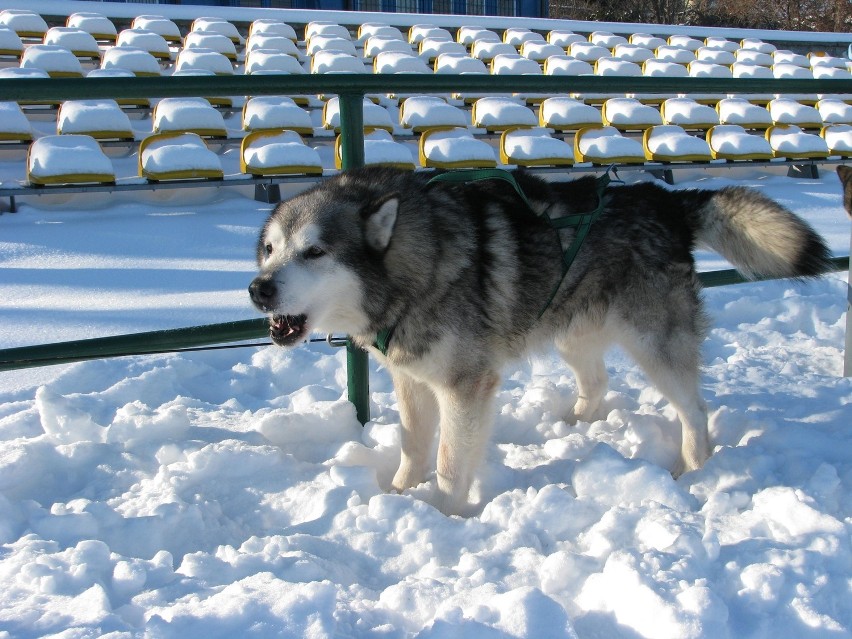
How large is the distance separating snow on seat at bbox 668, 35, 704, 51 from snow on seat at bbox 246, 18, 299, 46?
8361mm

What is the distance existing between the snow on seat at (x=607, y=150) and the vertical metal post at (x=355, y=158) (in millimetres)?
7027

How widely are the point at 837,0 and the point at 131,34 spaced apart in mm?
24857

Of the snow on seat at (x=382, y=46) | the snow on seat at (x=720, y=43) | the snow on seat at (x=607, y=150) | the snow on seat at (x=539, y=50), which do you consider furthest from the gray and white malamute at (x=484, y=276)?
the snow on seat at (x=720, y=43)

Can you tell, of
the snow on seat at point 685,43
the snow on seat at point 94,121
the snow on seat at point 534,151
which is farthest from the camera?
the snow on seat at point 685,43

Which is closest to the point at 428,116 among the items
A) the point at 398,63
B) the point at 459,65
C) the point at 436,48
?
the point at 398,63

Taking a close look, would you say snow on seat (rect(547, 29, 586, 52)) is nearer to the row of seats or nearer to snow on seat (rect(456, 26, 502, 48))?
snow on seat (rect(456, 26, 502, 48))

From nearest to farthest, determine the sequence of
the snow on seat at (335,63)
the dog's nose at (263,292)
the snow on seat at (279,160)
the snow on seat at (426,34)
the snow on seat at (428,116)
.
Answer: the dog's nose at (263,292) < the snow on seat at (279,160) < the snow on seat at (428,116) < the snow on seat at (335,63) < the snow on seat at (426,34)

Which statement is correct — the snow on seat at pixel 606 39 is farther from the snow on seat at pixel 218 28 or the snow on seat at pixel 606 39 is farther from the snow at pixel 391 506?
the snow at pixel 391 506

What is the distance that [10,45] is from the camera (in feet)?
36.1

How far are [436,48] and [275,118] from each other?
5672mm

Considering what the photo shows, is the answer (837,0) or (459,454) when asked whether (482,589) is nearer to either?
(459,454)

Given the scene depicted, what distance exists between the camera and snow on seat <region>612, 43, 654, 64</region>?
48.0 feet

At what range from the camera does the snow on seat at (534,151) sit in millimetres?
9195

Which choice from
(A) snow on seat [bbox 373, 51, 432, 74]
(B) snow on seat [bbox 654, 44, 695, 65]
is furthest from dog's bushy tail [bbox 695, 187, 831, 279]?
(B) snow on seat [bbox 654, 44, 695, 65]
